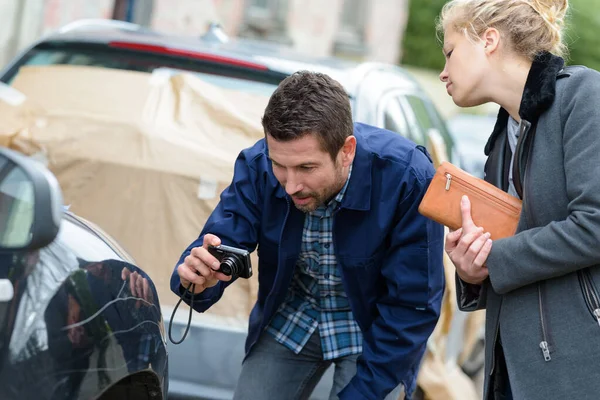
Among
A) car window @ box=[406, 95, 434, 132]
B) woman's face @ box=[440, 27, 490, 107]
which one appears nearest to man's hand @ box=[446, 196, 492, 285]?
woman's face @ box=[440, 27, 490, 107]

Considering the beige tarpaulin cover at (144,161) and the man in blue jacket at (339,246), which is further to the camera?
the beige tarpaulin cover at (144,161)

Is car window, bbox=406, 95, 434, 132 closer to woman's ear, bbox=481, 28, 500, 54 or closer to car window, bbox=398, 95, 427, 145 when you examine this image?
car window, bbox=398, 95, 427, 145

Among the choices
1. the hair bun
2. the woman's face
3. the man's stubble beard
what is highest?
the hair bun

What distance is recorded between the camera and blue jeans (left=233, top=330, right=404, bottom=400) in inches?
139

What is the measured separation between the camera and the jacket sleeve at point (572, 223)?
9.08 feet

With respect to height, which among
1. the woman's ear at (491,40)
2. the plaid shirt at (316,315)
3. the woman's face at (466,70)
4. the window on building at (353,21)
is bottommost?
the window on building at (353,21)

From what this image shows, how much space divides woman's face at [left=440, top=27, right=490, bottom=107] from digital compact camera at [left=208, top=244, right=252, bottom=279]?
749 millimetres

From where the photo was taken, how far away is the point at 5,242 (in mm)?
2613

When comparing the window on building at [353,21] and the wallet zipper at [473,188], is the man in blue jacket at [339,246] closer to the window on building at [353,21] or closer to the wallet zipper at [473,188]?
the wallet zipper at [473,188]

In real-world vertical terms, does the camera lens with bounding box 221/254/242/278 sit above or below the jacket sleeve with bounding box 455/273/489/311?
below

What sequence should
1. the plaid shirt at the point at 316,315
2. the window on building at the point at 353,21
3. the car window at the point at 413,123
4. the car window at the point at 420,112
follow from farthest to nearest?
the window on building at the point at 353,21 → the car window at the point at 420,112 → the car window at the point at 413,123 → the plaid shirt at the point at 316,315

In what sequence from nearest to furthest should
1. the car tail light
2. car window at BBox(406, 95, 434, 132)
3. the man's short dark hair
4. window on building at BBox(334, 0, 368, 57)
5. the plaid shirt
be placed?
the man's short dark hair, the plaid shirt, the car tail light, car window at BBox(406, 95, 434, 132), window on building at BBox(334, 0, 368, 57)

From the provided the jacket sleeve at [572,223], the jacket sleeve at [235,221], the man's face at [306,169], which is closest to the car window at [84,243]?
the jacket sleeve at [235,221]

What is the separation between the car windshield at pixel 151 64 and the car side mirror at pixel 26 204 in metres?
2.31
